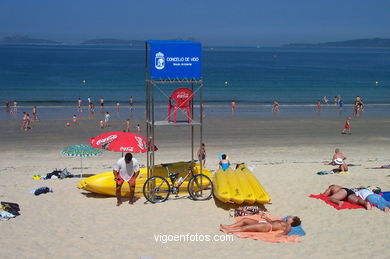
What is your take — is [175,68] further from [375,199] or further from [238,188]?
[375,199]

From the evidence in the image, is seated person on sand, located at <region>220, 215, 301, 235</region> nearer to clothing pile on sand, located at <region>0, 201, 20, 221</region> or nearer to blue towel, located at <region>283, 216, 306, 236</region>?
blue towel, located at <region>283, 216, 306, 236</region>

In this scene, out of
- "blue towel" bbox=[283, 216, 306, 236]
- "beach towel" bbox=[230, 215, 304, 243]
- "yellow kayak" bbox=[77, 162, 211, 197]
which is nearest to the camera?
"beach towel" bbox=[230, 215, 304, 243]

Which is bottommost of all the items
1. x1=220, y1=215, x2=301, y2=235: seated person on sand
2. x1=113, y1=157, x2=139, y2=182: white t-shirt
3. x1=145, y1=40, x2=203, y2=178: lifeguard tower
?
x1=220, y1=215, x2=301, y2=235: seated person on sand

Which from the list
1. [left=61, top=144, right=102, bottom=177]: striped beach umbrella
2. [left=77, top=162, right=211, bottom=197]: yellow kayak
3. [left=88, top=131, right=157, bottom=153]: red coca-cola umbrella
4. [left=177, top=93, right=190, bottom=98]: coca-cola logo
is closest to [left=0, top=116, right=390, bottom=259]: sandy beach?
[left=77, top=162, right=211, bottom=197]: yellow kayak

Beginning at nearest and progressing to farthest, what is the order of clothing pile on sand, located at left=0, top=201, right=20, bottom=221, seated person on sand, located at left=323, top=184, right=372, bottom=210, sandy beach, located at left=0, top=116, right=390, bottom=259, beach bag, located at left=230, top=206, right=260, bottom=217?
1. sandy beach, located at left=0, top=116, right=390, bottom=259
2. clothing pile on sand, located at left=0, top=201, right=20, bottom=221
3. beach bag, located at left=230, top=206, right=260, bottom=217
4. seated person on sand, located at left=323, top=184, right=372, bottom=210

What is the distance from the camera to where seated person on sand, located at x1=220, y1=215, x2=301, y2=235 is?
10.2 metres

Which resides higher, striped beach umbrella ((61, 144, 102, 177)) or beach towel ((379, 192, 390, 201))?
striped beach umbrella ((61, 144, 102, 177))

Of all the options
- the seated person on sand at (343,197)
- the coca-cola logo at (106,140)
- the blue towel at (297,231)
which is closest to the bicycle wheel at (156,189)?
the coca-cola logo at (106,140)

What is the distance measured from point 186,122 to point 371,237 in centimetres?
484

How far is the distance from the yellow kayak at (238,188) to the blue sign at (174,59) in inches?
99.2

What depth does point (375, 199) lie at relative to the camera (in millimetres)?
11609

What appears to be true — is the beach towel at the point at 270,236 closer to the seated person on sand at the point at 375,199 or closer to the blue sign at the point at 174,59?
the seated person on sand at the point at 375,199

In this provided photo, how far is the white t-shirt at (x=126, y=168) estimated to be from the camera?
1202 centimetres

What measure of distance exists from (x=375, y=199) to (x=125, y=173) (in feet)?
18.6
